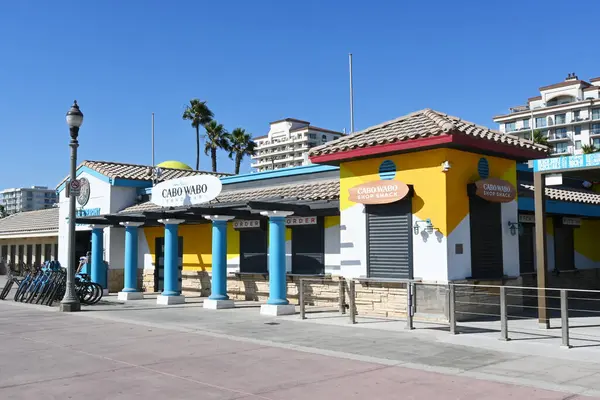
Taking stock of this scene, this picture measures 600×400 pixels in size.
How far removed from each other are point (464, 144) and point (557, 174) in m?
2.14

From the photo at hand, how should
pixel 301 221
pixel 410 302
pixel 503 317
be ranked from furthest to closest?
1. pixel 301 221
2. pixel 410 302
3. pixel 503 317

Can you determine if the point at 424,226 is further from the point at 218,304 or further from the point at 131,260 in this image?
the point at 131,260

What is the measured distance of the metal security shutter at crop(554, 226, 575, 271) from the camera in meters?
19.8

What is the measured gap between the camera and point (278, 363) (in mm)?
9148

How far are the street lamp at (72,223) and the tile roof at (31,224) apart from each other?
1431 cm

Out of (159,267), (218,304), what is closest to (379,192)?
(218,304)

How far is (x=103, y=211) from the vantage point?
25.8 meters

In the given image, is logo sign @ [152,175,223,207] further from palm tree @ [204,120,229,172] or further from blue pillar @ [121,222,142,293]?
palm tree @ [204,120,229,172]

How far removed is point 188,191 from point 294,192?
3470 mm

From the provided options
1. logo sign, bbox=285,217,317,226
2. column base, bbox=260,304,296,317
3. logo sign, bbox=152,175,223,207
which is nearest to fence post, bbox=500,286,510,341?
column base, bbox=260,304,296,317

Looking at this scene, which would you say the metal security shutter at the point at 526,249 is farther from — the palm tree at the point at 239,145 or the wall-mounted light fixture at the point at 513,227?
the palm tree at the point at 239,145

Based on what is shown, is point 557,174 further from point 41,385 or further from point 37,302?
point 37,302

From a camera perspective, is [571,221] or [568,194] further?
[571,221]

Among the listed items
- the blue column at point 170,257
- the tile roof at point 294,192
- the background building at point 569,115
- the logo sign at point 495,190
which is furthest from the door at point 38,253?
the background building at point 569,115
